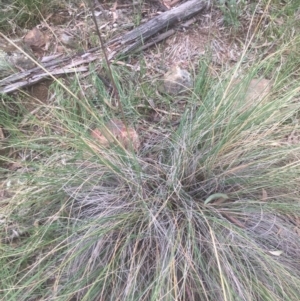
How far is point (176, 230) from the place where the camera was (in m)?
1.49

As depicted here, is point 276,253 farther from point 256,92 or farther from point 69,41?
point 69,41

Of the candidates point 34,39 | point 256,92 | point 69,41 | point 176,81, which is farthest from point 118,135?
point 34,39

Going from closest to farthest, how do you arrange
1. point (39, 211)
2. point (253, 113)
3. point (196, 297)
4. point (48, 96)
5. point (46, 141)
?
point (196, 297), point (253, 113), point (39, 211), point (46, 141), point (48, 96)

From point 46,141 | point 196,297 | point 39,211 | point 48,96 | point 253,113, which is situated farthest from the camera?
point 48,96

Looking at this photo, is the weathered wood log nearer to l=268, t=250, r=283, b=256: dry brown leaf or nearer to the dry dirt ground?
the dry dirt ground

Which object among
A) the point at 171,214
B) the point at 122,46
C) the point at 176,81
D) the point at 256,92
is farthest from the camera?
the point at 122,46

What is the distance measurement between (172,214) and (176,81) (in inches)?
29.1

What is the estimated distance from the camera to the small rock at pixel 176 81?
2.02 meters

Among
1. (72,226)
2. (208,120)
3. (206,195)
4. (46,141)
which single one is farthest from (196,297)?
(46,141)

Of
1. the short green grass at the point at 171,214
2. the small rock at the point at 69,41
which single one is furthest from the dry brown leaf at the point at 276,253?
the small rock at the point at 69,41

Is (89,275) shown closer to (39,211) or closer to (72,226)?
(72,226)

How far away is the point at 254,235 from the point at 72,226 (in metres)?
0.66

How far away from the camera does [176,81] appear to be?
201 centimetres

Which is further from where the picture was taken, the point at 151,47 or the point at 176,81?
the point at 151,47
